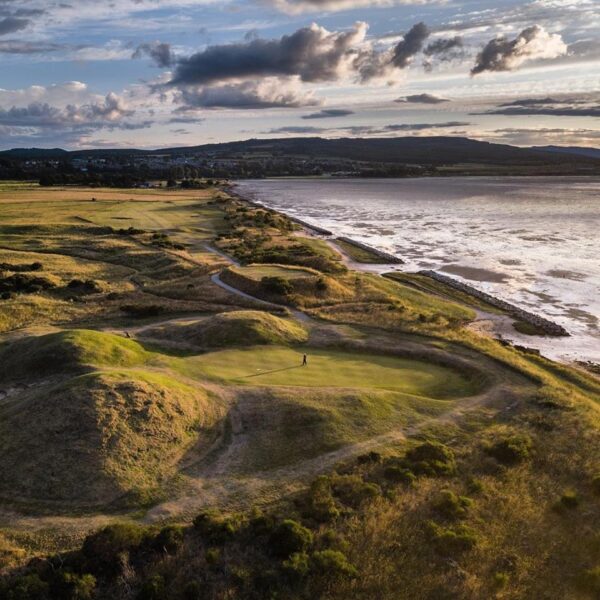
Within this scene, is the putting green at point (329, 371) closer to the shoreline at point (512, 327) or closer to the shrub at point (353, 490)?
the shrub at point (353, 490)

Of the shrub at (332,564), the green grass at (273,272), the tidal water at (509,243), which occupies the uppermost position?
the green grass at (273,272)

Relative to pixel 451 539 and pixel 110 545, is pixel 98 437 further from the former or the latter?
pixel 451 539

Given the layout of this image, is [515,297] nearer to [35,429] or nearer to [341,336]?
[341,336]

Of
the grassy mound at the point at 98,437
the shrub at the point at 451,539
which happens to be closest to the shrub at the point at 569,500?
the shrub at the point at 451,539

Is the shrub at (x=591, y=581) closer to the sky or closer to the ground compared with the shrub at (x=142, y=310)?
closer to the ground

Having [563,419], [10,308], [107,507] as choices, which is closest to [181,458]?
[107,507]

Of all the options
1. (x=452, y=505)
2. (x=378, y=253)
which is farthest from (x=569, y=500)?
(x=378, y=253)
